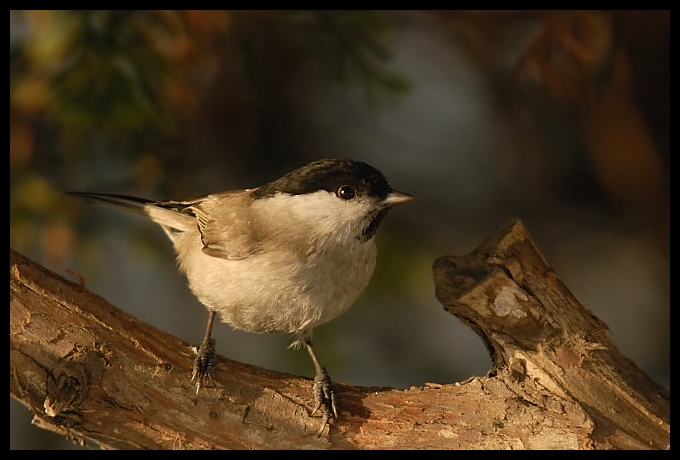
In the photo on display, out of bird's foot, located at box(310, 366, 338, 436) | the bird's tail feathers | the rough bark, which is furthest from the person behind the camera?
the bird's tail feathers

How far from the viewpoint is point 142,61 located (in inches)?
103

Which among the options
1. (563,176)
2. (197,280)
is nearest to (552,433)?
(197,280)

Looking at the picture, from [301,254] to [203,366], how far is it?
17.4 inches

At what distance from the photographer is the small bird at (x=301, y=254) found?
6.68 feet

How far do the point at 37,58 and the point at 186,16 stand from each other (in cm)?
60

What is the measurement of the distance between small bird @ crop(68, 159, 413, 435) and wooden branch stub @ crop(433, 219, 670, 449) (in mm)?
269

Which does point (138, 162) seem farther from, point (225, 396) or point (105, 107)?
point (225, 396)

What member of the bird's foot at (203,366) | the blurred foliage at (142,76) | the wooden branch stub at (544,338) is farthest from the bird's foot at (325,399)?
the blurred foliage at (142,76)

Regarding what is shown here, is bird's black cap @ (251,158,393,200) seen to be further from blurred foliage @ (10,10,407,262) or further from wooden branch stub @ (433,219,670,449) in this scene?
blurred foliage @ (10,10,407,262)

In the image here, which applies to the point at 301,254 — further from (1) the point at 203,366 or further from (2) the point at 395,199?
(1) the point at 203,366

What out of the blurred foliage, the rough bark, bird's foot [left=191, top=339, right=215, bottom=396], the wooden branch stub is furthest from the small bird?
the blurred foliage

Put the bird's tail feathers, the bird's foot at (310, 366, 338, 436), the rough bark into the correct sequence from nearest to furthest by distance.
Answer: the rough bark, the bird's foot at (310, 366, 338, 436), the bird's tail feathers

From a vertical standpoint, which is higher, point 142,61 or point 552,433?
point 142,61

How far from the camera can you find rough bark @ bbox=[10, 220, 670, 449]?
6.22ft
